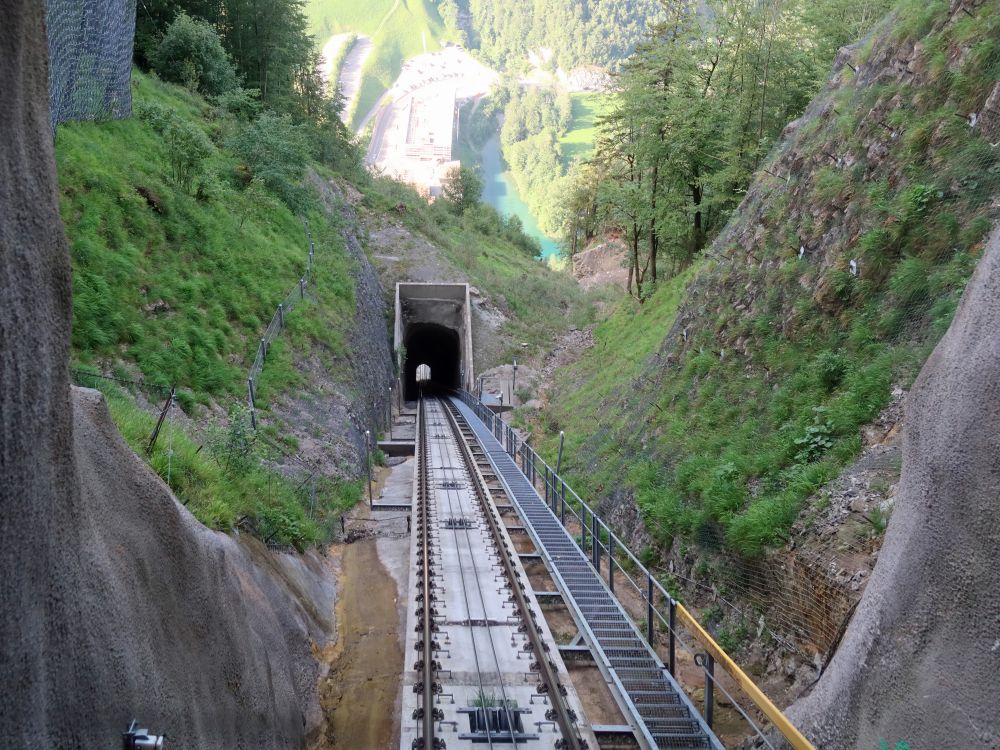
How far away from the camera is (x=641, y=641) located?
9047 mm

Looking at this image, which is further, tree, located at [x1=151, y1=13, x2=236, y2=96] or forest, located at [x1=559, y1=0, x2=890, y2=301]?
tree, located at [x1=151, y1=13, x2=236, y2=96]

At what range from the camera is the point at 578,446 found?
18.4 meters

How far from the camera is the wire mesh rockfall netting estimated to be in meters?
15.8

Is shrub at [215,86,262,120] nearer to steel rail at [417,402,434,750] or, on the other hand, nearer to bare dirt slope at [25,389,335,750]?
steel rail at [417,402,434,750]

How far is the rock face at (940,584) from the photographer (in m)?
4.43

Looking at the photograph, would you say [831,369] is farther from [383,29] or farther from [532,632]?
[383,29]

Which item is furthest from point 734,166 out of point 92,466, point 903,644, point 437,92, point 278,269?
point 437,92

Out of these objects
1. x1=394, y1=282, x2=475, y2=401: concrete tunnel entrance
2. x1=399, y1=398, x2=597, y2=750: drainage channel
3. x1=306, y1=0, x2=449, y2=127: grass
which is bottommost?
x1=399, y1=398, x2=597, y2=750: drainage channel

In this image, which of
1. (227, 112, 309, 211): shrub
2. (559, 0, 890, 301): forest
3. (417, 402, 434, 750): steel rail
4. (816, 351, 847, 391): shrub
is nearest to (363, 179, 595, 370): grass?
(559, 0, 890, 301): forest

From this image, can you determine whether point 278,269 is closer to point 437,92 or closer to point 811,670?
point 811,670

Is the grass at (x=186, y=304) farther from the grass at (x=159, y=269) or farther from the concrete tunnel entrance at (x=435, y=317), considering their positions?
the concrete tunnel entrance at (x=435, y=317)

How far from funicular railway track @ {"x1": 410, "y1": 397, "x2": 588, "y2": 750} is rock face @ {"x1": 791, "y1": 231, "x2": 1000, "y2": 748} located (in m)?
2.89

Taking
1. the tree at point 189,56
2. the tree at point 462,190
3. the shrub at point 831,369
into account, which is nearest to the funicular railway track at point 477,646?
the shrub at point 831,369

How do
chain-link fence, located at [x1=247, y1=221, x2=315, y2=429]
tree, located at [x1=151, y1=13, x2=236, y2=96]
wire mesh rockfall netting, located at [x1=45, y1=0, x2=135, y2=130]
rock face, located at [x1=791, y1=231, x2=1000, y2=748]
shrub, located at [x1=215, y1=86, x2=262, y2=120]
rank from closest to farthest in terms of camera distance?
rock face, located at [x1=791, y1=231, x2=1000, y2=748], chain-link fence, located at [x1=247, y1=221, x2=315, y2=429], wire mesh rockfall netting, located at [x1=45, y1=0, x2=135, y2=130], shrub, located at [x1=215, y1=86, x2=262, y2=120], tree, located at [x1=151, y1=13, x2=236, y2=96]
